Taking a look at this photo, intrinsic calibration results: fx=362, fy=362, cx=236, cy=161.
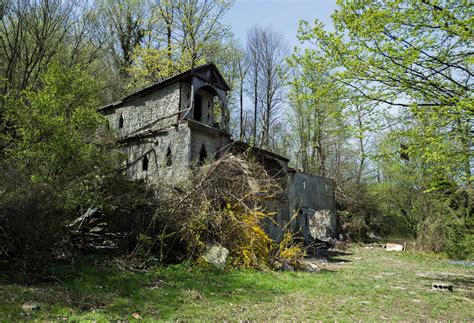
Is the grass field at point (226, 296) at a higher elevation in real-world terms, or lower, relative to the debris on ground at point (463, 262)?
higher

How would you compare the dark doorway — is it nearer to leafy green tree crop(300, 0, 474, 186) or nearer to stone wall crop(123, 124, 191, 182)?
stone wall crop(123, 124, 191, 182)

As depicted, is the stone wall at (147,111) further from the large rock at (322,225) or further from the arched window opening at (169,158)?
the large rock at (322,225)

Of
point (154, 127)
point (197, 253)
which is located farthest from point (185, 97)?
point (197, 253)

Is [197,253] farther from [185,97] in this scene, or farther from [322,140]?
[322,140]

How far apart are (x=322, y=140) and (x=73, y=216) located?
27.7 m

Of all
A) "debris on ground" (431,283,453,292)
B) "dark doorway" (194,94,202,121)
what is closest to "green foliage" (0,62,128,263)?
"dark doorway" (194,94,202,121)

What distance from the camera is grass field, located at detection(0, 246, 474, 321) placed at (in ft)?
21.3

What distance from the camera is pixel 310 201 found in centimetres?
2491

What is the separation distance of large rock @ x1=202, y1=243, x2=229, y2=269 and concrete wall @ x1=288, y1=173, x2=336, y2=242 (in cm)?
1089

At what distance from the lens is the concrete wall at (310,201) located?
23.3 metres

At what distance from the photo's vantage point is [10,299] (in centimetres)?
634

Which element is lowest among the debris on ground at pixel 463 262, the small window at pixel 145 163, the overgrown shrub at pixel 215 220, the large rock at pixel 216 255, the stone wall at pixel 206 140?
the debris on ground at pixel 463 262

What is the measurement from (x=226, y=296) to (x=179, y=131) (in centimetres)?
953

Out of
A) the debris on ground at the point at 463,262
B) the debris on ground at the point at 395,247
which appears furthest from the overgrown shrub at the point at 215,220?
the debris on ground at the point at 395,247
